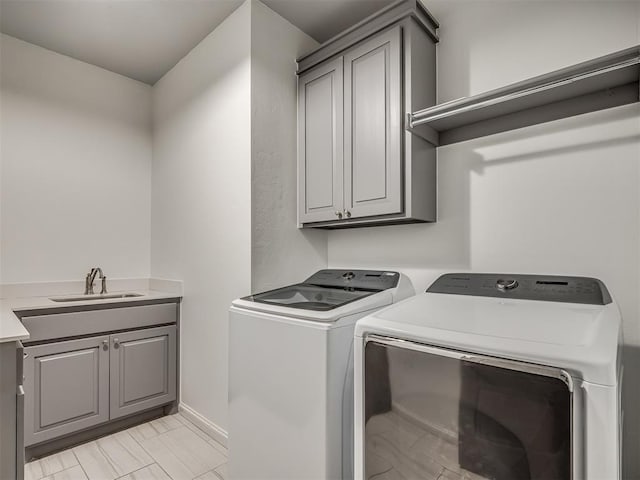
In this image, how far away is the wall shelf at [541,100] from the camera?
125 cm

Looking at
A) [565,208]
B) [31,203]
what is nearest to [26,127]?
[31,203]

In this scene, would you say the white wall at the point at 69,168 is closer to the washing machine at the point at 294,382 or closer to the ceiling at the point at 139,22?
the ceiling at the point at 139,22

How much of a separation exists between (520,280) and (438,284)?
348 millimetres

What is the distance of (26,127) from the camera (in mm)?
2523

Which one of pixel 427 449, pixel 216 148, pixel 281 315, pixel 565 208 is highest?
pixel 216 148

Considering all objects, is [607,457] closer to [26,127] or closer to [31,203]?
[31,203]

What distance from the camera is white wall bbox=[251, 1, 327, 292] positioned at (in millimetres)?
2041

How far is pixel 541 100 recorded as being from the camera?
151 cm

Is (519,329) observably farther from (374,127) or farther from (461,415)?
(374,127)

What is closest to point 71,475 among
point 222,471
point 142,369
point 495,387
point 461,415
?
point 142,369

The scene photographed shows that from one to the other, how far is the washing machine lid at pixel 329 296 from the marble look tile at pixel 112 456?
112 centimetres

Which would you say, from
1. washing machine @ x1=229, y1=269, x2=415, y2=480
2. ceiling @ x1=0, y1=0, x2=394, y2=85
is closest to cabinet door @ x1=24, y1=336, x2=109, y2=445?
washing machine @ x1=229, y1=269, x2=415, y2=480

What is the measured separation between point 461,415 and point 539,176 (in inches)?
44.3

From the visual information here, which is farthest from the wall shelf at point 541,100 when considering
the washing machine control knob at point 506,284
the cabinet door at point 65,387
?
the cabinet door at point 65,387
